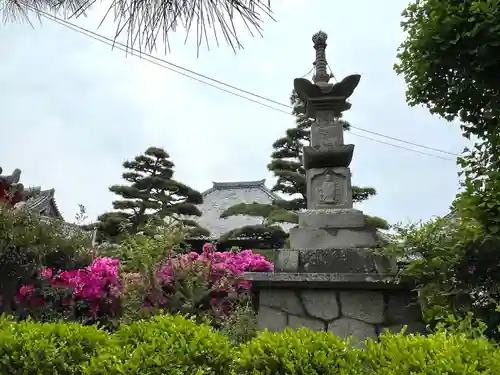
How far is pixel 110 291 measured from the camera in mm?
4457

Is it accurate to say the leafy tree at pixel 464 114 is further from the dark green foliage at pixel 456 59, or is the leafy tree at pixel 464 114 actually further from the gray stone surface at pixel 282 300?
the gray stone surface at pixel 282 300

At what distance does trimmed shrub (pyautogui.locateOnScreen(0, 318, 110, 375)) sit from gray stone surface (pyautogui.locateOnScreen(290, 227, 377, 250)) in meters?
1.77

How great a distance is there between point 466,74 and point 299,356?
238 centimetres

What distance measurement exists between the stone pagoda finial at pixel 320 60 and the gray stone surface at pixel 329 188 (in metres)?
0.94

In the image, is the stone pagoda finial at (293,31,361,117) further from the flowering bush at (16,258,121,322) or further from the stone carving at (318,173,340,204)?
the flowering bush at (16,258,121,322)

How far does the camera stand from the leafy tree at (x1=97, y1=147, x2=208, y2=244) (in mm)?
14117

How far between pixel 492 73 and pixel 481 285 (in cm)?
150

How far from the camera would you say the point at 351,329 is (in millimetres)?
3127

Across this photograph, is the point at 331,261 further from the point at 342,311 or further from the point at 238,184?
the point at 238,184

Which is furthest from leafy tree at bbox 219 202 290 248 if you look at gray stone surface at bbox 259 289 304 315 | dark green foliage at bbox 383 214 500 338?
dark green foliage at bbox 383 214 500 338

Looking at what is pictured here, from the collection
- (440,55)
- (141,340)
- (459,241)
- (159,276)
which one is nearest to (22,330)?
(141,340)

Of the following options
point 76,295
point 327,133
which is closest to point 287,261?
point 327,133

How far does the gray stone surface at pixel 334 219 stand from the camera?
3639 millimetres

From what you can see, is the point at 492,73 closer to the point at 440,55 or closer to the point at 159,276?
the point at 440,55
